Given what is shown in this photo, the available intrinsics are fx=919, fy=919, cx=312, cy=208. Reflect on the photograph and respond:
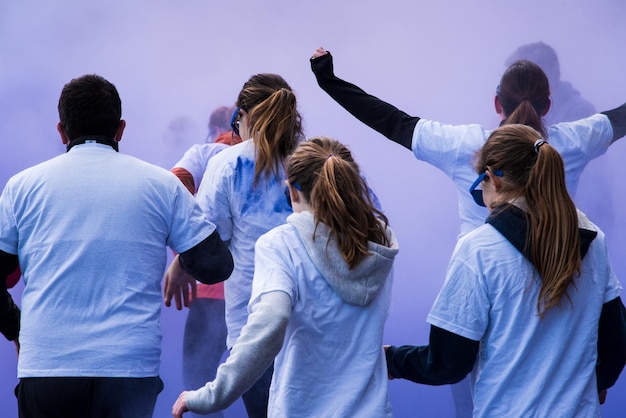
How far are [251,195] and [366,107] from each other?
463 mm

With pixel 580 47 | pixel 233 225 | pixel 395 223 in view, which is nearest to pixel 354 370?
pixel 233 225

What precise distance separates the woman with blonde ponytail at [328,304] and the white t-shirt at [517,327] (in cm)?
17

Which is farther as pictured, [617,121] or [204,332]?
[204,332]

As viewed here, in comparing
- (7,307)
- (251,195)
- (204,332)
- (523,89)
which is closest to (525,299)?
(251,195)

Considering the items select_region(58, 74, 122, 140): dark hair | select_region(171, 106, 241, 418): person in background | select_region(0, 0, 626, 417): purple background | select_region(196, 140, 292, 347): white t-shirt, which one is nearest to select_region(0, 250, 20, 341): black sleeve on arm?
select_region(58, 74, 122, 140): dark hair

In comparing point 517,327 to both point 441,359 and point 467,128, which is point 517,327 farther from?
point 467,128

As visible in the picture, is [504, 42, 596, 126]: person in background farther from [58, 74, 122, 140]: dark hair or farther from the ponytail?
[58, 74, 122, 140]: dark hair

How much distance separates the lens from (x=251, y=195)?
Answer: 267 centimetres

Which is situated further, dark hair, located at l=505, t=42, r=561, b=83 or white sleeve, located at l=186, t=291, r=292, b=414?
dark hair, located at l=505, t=42, r=561, b=83

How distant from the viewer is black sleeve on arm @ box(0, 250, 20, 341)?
231cm

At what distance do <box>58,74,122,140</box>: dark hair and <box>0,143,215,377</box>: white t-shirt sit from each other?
52 mm

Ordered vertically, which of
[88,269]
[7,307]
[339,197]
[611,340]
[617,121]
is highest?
[617,121]

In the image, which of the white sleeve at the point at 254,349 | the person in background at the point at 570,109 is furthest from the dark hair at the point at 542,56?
the white sleeve at the point at 254,349

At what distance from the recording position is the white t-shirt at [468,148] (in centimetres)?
272
